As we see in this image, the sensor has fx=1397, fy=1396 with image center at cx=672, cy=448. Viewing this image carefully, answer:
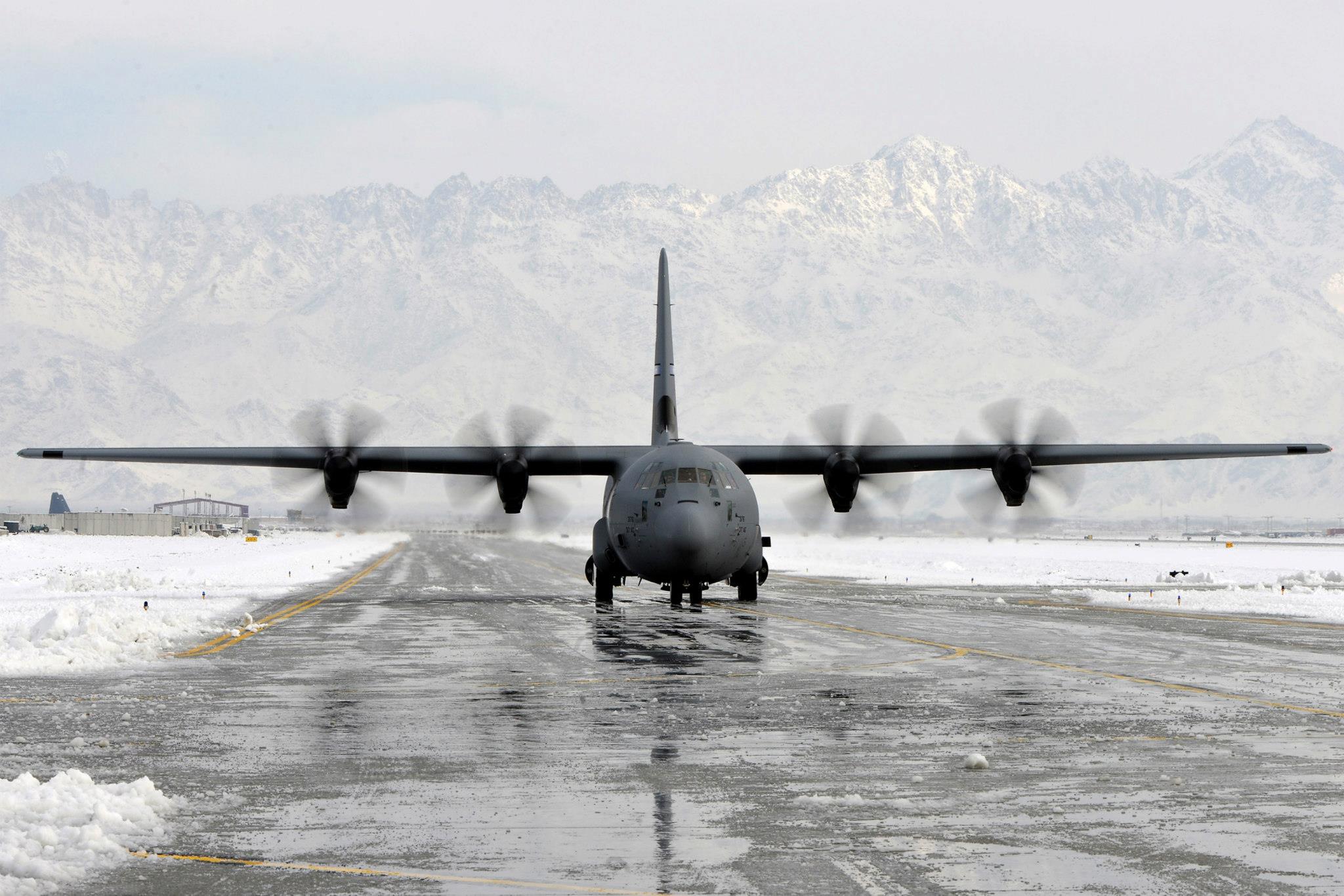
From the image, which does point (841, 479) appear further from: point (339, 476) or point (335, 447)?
point (335, 447)

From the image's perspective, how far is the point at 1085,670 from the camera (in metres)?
20.7

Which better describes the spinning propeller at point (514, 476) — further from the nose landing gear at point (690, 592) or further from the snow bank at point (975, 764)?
the snow bank at point (975, 764)

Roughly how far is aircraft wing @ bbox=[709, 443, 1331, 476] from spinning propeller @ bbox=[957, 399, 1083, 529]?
33 cm

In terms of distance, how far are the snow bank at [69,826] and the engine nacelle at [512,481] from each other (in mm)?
27692

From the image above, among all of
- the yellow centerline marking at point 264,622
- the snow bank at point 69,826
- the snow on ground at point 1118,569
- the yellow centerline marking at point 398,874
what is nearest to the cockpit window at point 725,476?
the yellow centerline marking at point 264,622

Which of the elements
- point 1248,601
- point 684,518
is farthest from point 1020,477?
point 684,518

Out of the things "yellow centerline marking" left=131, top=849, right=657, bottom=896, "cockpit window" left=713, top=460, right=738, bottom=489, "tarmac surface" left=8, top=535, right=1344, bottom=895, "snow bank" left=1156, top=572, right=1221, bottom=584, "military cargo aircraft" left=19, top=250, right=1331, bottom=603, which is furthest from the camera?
"snow bank" left=1156, top=572, right=1221, bottom=584

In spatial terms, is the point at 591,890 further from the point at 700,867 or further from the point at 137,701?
the point at 137,701

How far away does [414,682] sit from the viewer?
18.9m

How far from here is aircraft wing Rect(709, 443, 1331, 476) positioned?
39500 mm

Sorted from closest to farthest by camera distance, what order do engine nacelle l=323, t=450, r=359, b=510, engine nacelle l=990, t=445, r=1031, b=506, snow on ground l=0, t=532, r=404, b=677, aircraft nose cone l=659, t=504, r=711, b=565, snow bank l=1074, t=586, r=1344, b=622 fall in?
snow on ground l=0, t=532, r=404, b=677 → aircraft nose cone l=659, t=504, r=711, b=565 → snow bank l=1074, t=586, r=1344, b=622 → engine nacelle l=323, t=450, r=359, b=510 → engine nacelle l=990, t=445, r=1031, b=506

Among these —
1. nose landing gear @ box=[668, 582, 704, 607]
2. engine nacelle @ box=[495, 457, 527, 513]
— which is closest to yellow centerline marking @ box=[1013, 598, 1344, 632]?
nose landing gear @ box=[668, 582, 704, 607]

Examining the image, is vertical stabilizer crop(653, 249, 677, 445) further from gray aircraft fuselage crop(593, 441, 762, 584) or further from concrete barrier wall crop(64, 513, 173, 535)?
concrete barrier wall crop(64, 513, 173, 535)

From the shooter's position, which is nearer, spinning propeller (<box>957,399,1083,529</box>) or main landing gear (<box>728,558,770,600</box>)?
main landing gear (<box>728,558,770,600</box>)
